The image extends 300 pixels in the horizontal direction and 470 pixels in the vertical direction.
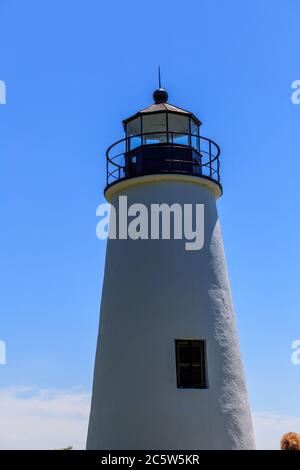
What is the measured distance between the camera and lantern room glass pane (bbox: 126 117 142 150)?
18.3 metres

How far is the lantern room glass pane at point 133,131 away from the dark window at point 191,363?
4.92 metres

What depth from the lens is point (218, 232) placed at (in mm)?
17906

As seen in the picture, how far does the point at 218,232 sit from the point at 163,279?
211 centimetres

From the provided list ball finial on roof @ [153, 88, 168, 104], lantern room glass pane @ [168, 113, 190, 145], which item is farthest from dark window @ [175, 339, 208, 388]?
ball finial on roof @ [153, 88, 168, 104]

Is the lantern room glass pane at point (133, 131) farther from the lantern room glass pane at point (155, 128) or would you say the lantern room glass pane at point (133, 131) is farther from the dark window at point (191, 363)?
the dark window at point (191, 363)

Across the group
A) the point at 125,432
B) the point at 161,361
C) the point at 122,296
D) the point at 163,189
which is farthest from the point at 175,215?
the point at 125,432

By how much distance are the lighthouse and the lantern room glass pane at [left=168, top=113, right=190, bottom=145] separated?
34 cm

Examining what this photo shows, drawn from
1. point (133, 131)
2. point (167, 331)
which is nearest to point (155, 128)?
point (133, 131)

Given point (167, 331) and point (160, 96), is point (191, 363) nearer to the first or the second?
point (167, 331)

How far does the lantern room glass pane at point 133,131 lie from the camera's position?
60.1 ft

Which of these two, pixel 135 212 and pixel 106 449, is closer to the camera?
pixel 106 449

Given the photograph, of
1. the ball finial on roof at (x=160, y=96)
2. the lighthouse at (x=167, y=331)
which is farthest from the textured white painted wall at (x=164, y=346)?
the ball finial on roof at (x=160, y=96)

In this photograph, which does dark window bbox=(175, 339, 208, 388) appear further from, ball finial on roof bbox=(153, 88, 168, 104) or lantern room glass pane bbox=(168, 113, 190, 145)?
ball finial on roof bbox=(153, 88, 168, 104)
